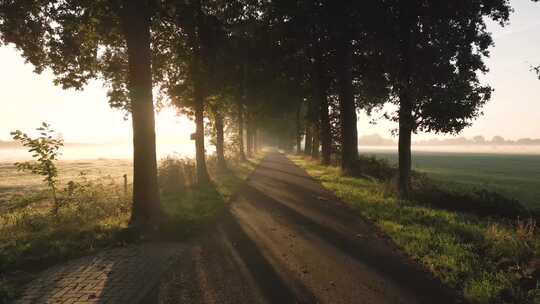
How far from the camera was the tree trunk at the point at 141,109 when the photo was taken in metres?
9.77

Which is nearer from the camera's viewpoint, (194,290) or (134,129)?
(194,290)

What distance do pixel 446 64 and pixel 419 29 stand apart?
6.18 ft

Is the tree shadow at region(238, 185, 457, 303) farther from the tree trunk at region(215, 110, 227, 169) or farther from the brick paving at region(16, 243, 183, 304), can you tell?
the tree trunk at region(215, 110, 227, 169)

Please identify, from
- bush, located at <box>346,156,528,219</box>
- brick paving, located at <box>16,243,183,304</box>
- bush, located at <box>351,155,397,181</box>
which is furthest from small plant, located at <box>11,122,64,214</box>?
bush, located at <box>351,155,397,181</box>

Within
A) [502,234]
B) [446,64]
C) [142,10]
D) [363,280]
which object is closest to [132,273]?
[363,280]

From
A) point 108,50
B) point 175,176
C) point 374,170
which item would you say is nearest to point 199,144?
point 175,176

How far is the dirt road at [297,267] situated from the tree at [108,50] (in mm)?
3030

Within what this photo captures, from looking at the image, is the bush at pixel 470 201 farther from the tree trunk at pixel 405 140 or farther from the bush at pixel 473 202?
the tree trunk at pixel 405 140

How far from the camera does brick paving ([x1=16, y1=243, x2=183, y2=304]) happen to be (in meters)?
5.35

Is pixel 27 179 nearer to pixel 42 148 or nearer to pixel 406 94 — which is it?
pixel 42 148

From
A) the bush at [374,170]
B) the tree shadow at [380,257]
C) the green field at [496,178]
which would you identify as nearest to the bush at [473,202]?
the green field at [496,178]

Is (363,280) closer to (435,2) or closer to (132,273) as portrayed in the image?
(132,273)

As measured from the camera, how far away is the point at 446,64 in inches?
552

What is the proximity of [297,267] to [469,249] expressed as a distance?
12.8 ft
